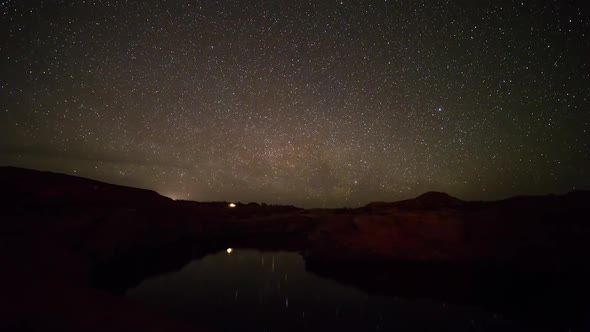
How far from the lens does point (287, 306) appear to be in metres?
12.8

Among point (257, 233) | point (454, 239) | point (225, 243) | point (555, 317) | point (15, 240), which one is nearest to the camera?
point (555, 317)

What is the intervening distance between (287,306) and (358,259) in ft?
33.8

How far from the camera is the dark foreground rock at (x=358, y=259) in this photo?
7930 mm

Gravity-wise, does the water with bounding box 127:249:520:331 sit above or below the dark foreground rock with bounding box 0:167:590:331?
below

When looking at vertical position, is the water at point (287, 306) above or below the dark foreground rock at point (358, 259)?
below

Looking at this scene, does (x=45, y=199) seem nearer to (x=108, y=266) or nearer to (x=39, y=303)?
(x=108, y=266)

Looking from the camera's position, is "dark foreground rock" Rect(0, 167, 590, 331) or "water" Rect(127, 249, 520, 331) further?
"water" Rect(127, 249, 520, 331)

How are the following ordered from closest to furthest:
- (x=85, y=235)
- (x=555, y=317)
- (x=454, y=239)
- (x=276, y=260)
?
(x=555, y=317) < (x=85, y=235) < (x=454, y=239) < (x=276, y=260)

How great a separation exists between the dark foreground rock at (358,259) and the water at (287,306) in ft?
4.96

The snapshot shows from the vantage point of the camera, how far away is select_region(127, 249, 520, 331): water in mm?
11000

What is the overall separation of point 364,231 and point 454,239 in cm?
652

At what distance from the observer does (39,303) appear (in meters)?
7.50

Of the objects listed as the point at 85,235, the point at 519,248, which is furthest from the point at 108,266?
the point at 519,248

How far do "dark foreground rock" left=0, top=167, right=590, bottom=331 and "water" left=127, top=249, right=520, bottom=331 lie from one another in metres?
1.51
